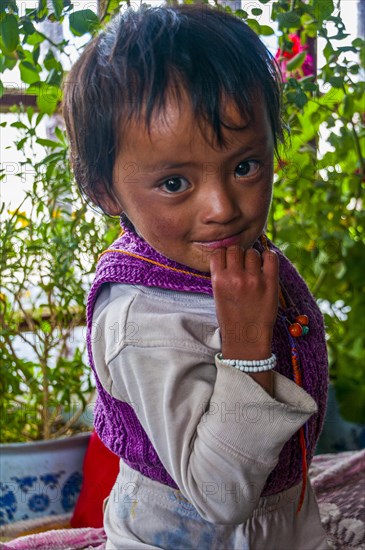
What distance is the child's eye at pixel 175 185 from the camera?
0.87m

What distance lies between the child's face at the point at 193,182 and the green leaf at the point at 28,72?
0.63 metres

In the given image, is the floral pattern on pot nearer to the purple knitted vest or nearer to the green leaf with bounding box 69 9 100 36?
the purple knitted vest

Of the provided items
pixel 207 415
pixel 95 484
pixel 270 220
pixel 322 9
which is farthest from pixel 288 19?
pixel 95 484

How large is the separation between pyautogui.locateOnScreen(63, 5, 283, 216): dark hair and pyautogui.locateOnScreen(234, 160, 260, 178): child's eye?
6 centimetres

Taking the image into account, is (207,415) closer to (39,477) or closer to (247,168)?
(247,168)

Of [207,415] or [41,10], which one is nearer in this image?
[207,415]

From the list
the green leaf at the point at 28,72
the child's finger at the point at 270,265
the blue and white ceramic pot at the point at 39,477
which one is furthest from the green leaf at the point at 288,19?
the blue and white ceramic pot at the point at 39,477

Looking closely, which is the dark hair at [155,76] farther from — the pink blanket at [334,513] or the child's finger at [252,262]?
the pink blanket at [334,513]

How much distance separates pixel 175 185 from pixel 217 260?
0.10m

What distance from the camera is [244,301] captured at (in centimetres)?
89

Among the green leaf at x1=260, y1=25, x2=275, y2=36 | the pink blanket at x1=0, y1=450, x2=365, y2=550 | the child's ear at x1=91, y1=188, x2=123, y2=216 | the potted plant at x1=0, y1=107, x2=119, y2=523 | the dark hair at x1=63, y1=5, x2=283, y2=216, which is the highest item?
the green leaf at x1=260, y1=25, x2=275, y2=36

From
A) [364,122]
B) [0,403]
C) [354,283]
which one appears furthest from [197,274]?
[364,122]

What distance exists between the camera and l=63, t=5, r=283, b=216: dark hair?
867 millimetres

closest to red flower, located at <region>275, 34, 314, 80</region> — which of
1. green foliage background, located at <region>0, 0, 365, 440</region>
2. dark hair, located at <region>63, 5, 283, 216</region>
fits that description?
green foliage background, located at <region>0, 0, 365, 440</region>
